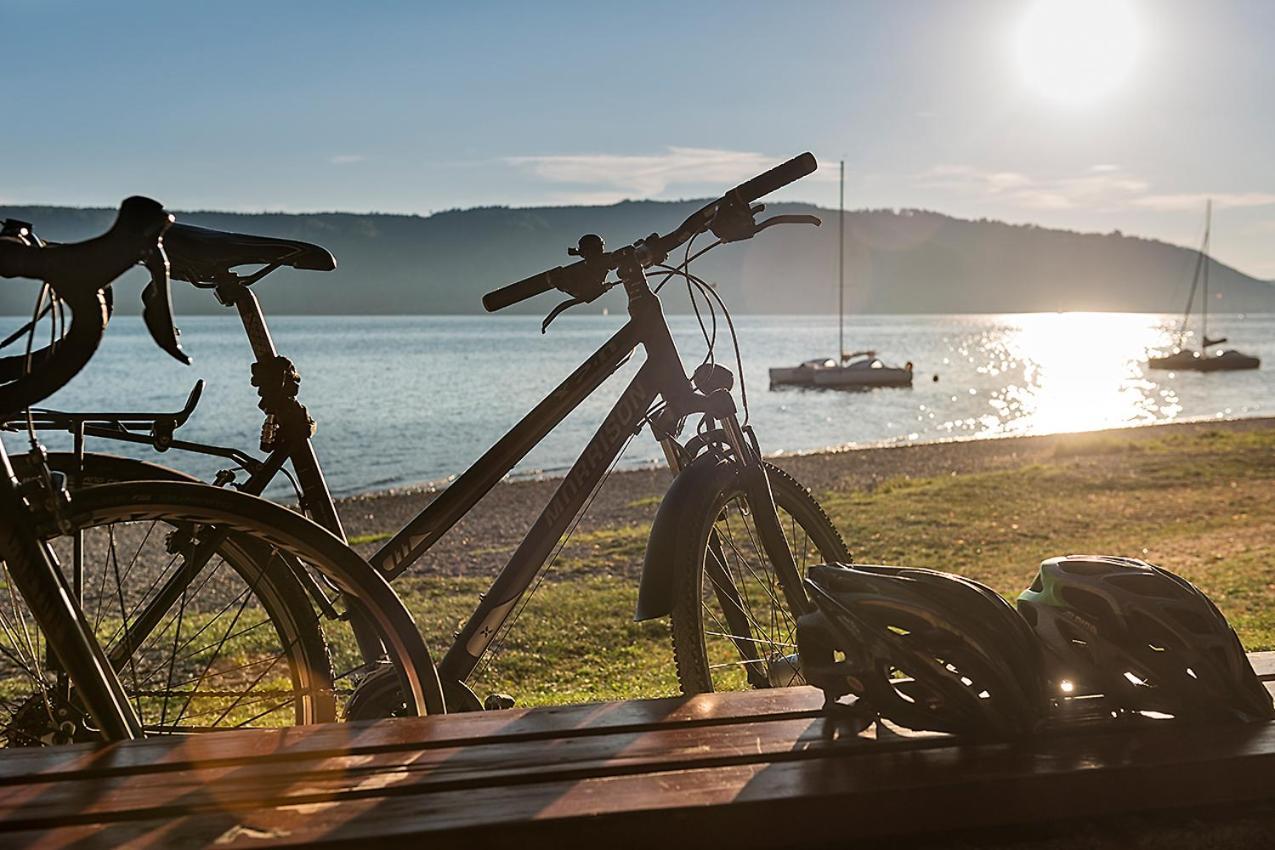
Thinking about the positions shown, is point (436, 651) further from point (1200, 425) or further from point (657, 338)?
point (1200, 425)

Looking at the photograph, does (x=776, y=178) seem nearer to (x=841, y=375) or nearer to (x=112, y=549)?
(x=112, y=549)

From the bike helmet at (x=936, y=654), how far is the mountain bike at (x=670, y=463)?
0.86 m

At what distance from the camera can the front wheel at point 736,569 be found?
3088 mm

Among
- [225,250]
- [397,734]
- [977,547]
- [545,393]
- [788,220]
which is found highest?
[788,220]

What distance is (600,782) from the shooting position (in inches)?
77.4

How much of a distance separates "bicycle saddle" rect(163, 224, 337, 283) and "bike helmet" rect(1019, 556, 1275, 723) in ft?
6.70

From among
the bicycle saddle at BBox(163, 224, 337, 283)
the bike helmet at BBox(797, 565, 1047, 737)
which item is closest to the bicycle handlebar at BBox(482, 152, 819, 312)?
the bicycle saddle at BBox(163, 224, 337, 283)

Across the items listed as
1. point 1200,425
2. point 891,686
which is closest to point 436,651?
point 891,686

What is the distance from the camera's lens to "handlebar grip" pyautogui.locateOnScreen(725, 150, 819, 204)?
126 inches

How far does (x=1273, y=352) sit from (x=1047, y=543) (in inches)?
5004

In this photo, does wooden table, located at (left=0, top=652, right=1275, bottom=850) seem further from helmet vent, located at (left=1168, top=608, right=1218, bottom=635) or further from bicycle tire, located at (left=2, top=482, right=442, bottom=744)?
bicycle tire, located at (left=2, top=482, right=442, bottom=744)

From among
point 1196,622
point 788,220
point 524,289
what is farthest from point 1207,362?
point 1196,622

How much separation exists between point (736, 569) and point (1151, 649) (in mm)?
1495

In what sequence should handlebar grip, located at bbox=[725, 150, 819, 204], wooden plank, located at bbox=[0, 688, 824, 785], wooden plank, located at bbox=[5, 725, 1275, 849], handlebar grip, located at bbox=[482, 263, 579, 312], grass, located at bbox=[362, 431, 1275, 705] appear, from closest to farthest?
wooden plank, located at bbox=[5, 725, 1275, 849] < wooden plank, located at bbox=[0, 688, 824, 785] < handlebar grip, located at bbox=[725, 150, 819, 204] < handlebar grip, located at bbox=[482, 263, 579, 312] < grass, located at bbox=[362, 431, 1275, 705]
